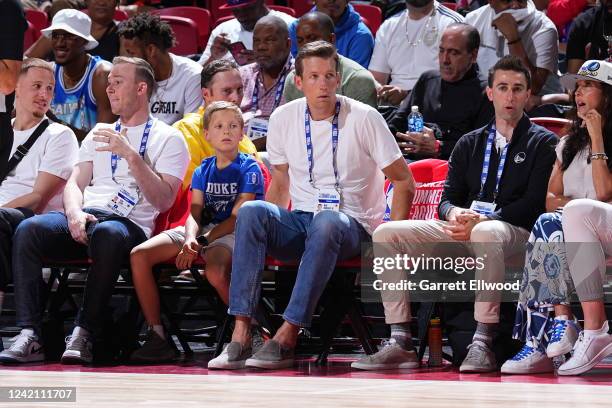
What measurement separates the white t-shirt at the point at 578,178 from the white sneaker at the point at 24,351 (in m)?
2.57

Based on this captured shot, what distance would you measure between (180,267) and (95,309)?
1.47 ft

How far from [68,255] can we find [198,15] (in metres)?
4.73

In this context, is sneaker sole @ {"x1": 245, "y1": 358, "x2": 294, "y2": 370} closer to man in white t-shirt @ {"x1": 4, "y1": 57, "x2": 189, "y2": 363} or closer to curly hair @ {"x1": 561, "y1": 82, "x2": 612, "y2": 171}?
man in white t-shirt @ {"x1": 4, "y1": 57, "x2": 189, "y2": 363}

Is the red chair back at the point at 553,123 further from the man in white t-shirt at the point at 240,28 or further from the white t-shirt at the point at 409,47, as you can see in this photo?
the man in white t-shirt at the point at 240,28

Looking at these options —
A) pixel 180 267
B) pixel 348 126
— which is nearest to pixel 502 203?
pixel 348 126

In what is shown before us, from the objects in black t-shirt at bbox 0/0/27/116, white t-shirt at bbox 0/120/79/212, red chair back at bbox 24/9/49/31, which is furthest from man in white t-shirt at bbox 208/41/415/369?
red chair back at bbox 24/9/49/31

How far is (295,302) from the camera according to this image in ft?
16.1

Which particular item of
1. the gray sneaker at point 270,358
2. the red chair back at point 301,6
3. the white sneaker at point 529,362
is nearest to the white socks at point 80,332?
the gray sneaker at point 270,358

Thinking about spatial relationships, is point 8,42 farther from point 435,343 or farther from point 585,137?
point 585,137

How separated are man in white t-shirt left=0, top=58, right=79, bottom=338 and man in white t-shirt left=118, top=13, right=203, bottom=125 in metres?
1.10

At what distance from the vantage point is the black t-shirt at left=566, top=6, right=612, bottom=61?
746 centimetres

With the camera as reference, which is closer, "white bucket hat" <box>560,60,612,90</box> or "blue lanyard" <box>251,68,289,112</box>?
"white bucket hat" <box>560,60,612,90</box>

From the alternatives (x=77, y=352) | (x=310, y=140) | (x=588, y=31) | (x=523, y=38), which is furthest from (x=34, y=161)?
(x=588, y=31)

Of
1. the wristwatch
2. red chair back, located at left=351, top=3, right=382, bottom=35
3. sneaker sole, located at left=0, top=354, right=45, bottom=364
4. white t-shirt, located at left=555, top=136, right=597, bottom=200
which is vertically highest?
red chair back, located at left=351, top=3, right=382, bottom=35
